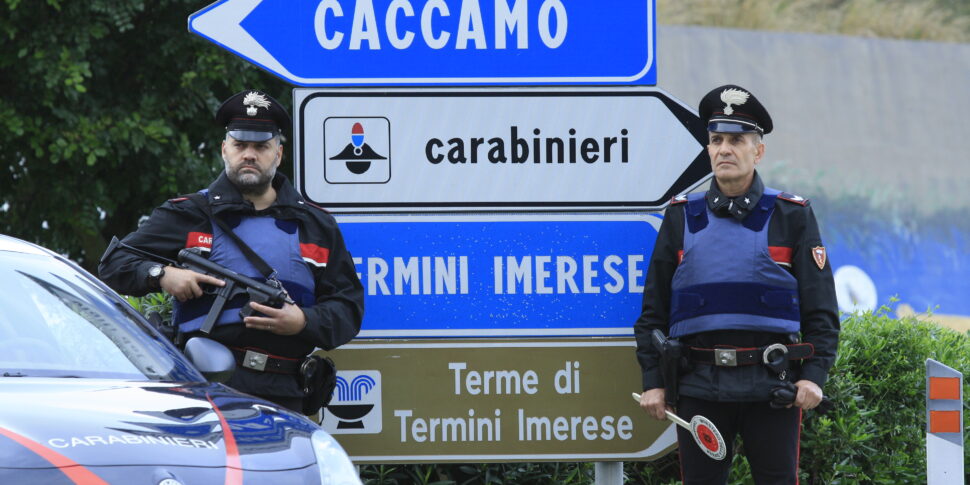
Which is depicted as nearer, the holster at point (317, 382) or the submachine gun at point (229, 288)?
the submachine gun at point (229, 288)

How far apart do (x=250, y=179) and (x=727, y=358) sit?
69.5 inches

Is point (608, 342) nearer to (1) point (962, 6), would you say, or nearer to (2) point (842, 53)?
(2) point (842, 53)

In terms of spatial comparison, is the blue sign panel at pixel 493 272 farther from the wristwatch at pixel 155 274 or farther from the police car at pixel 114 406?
the police car at pixel 114 406

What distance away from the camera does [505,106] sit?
5199 mm

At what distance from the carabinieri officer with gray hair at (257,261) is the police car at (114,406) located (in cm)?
54

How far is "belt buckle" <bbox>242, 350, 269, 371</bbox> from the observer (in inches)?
179

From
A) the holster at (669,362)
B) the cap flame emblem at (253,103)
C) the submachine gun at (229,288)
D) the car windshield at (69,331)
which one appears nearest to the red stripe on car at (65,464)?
the car windshield at (69,331)

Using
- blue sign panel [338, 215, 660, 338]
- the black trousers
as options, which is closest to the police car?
blue sign panel [338, 215, 660, 338]

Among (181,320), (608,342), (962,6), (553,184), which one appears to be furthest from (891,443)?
(962,6)

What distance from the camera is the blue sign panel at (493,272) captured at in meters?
→ 5.14

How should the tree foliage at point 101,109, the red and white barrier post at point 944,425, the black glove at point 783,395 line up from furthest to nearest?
the tree foliage at point 101,109, the red and white barrier post at point 944,425, the black glove at point 783,395

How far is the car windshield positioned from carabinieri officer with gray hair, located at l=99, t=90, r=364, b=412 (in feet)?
1.78

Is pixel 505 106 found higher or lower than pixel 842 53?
lower

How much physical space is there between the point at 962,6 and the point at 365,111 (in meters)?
12.8
